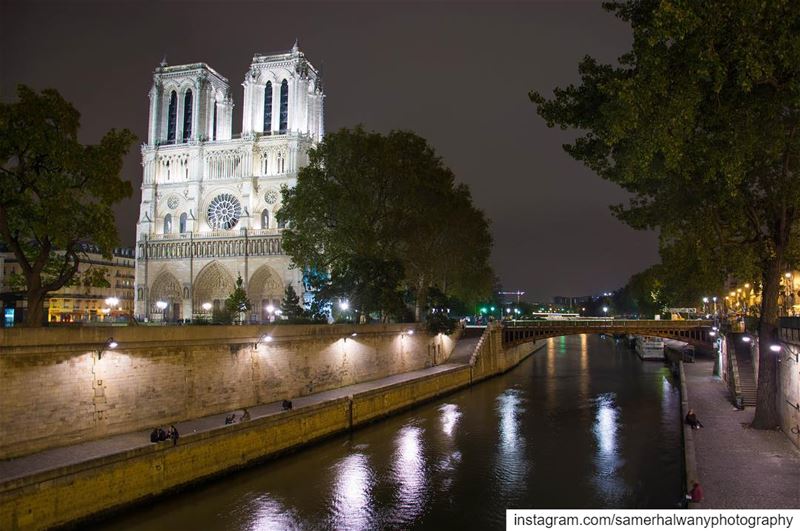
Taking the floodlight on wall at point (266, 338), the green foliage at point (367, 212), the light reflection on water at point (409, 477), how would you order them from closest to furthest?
the light reflection on water at point (409, 477) < the floodlight on wall at point (266, 338) < the green foliage at point (367, 212)

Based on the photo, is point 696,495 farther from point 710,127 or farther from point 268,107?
point 268,107

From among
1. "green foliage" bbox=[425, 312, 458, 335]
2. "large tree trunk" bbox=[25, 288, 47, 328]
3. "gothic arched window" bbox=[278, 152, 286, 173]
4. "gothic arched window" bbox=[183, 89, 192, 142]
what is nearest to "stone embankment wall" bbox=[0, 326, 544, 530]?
"large tree trunk" bbox=[25, 288, 47, 328]

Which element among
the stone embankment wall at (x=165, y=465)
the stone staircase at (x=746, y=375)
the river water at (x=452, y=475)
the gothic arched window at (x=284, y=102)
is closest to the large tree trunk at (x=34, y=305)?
the stone embankment wall at (x=165, y=465)

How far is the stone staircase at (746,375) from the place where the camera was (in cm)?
2631

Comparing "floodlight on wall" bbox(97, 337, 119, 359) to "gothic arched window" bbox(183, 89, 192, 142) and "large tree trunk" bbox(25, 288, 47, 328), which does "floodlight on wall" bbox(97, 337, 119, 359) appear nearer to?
"large tree trunk" bbox(25, 288, 47, 328)

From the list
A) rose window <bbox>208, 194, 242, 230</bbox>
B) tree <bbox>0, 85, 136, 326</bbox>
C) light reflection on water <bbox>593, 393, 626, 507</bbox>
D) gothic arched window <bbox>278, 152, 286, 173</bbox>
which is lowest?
light reflection on water <bbox>593, 393, 626, 507</bbox>

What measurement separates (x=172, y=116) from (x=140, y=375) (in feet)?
203

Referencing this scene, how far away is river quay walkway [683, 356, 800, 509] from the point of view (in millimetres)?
14273

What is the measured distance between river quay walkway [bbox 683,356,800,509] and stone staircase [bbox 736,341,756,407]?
1.02 m

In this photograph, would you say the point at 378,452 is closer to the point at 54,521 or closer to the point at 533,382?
the point at 54,521

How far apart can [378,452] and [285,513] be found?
663 centimetres

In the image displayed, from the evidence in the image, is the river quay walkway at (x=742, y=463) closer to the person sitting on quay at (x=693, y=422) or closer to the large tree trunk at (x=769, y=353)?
the person sitting on quay at (x=693, y=422)

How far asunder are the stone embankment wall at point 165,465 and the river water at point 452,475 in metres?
0.47

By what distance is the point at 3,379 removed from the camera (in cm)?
1574
